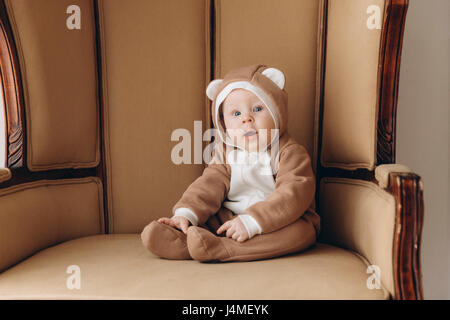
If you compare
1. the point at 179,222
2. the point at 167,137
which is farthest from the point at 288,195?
the point at 167,137

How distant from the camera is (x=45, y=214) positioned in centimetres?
105

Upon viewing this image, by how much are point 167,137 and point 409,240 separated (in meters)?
0.77

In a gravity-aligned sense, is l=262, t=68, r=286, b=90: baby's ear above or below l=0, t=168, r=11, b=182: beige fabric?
above

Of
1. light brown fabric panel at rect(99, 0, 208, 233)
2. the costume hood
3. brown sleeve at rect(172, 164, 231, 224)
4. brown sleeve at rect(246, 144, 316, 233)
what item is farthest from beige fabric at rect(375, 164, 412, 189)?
light brown fabric panel at rect(99, 0, 208, 233)

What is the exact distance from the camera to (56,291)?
0.75m

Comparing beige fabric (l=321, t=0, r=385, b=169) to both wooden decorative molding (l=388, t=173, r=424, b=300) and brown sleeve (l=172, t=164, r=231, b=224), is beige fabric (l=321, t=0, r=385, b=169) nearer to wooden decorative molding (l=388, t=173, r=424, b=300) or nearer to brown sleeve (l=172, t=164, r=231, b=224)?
wooden decorative molding (l=388, t=173, r=424, b=300)

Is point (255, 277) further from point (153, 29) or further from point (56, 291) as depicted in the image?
point (153, 29)

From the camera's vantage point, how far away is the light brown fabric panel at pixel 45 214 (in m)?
0.91

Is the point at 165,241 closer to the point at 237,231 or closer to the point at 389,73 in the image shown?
the point at 237,231

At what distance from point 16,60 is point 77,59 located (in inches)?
7.7

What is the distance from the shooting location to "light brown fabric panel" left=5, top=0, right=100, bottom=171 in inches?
40.7

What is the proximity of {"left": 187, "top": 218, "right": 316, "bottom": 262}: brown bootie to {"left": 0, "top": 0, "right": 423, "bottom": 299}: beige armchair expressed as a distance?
3 centimetres
